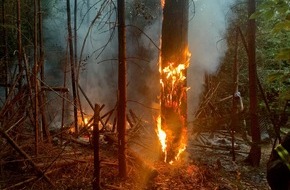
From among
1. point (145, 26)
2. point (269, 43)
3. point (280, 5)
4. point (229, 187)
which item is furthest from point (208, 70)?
point (280, 5)

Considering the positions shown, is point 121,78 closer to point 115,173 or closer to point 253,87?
point 115,173

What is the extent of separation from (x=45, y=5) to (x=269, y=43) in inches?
493

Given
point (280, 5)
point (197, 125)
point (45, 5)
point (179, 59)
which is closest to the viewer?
point (280, 5)

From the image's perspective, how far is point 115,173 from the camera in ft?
23.5

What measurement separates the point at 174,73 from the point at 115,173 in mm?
3047

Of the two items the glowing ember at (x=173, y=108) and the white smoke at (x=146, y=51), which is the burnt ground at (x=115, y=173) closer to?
the glowing ember at (x=173, y=108)

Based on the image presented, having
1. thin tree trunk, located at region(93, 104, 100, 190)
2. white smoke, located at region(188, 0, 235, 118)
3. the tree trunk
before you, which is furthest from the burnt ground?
white smoke, located at region(188, 0, 235, 118)

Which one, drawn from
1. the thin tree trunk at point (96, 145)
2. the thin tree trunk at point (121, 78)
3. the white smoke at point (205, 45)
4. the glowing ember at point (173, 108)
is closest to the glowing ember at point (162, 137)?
the glowing ember at point (173, 108)

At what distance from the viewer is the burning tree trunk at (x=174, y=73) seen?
8031 millimetres

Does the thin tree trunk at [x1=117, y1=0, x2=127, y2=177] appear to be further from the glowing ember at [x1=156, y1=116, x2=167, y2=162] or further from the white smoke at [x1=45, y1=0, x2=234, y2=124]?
the white smoke at [x1=45, y1=0, x2=234, y2=124]

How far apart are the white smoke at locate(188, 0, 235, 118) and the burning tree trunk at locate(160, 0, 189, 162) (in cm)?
689

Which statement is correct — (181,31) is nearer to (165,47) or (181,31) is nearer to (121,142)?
(165,47)

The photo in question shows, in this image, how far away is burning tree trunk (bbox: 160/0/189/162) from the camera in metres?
8.03

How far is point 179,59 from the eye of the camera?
8.09 m
